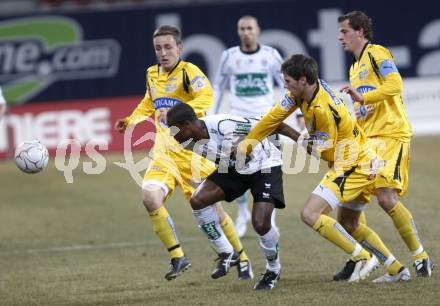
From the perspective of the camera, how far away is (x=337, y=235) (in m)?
7.67

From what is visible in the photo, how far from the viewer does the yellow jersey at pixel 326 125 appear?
7.55 m

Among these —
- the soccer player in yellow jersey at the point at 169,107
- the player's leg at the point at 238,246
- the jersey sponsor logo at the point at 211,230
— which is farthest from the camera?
the soccer player in yellow jersey at the point at 169,107

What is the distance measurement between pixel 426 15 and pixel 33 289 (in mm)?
16083

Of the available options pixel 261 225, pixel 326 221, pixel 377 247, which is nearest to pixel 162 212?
pixel 261 225

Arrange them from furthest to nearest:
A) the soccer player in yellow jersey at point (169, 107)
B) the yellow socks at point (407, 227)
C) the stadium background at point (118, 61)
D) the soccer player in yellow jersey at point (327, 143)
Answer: the stadium background at point (118, 61), the soccer player in yellow jersey at point (169, 107), the yellow socks at point (407, 227), the soccer player in yellow jersey at point (327, 143)

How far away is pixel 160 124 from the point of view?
29.5 feet

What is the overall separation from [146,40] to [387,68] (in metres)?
14.6

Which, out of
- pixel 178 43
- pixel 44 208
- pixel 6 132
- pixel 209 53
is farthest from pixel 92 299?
pixel 209 53

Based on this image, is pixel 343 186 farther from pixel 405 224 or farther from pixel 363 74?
pixel 363 74

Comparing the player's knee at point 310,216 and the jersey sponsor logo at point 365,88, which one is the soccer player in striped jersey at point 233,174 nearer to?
the player's knee at point 310,216

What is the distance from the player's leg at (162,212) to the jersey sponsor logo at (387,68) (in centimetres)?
222

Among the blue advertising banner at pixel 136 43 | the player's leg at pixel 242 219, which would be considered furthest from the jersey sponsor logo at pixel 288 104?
the blue advertising banner at pixel 136 43

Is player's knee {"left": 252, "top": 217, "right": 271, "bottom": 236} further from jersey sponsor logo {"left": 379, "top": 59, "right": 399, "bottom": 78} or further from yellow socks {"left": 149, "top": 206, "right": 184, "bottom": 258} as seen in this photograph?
jersey sponsor logo {"left": 379, "top": 59, "right": 399, "bottom": 78}

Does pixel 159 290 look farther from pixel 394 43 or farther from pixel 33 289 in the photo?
pixel 394 43
